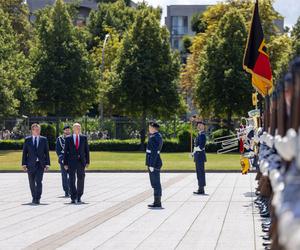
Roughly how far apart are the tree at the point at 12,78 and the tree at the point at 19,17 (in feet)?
Result: 41.2

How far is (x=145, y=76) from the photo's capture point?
5753cm

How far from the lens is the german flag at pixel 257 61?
1775 cm

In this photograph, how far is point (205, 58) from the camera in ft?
188

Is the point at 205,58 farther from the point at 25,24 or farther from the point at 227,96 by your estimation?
the point at 25,24

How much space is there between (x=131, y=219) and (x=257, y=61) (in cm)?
548

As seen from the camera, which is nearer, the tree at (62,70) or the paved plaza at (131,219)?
the paved plaza at (131,219)

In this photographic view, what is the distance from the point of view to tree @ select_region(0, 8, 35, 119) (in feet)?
173

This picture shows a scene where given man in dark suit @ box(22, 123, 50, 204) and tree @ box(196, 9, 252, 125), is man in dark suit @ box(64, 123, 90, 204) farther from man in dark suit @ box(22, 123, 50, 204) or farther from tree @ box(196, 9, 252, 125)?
tree @ box(196, 9, 252, 125)

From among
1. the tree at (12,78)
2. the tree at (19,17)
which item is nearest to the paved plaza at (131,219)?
the tree at (12,78)

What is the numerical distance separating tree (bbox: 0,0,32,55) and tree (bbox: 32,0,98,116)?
37.8 ft

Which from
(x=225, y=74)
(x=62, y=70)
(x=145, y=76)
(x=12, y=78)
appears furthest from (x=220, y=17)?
(x=12, y=78)

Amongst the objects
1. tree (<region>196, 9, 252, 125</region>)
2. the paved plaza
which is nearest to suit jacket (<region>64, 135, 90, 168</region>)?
the paved plaza

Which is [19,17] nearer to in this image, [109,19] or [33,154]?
[109,19]

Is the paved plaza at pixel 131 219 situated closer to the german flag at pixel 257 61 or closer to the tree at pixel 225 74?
the german flag at pixel 257 61
